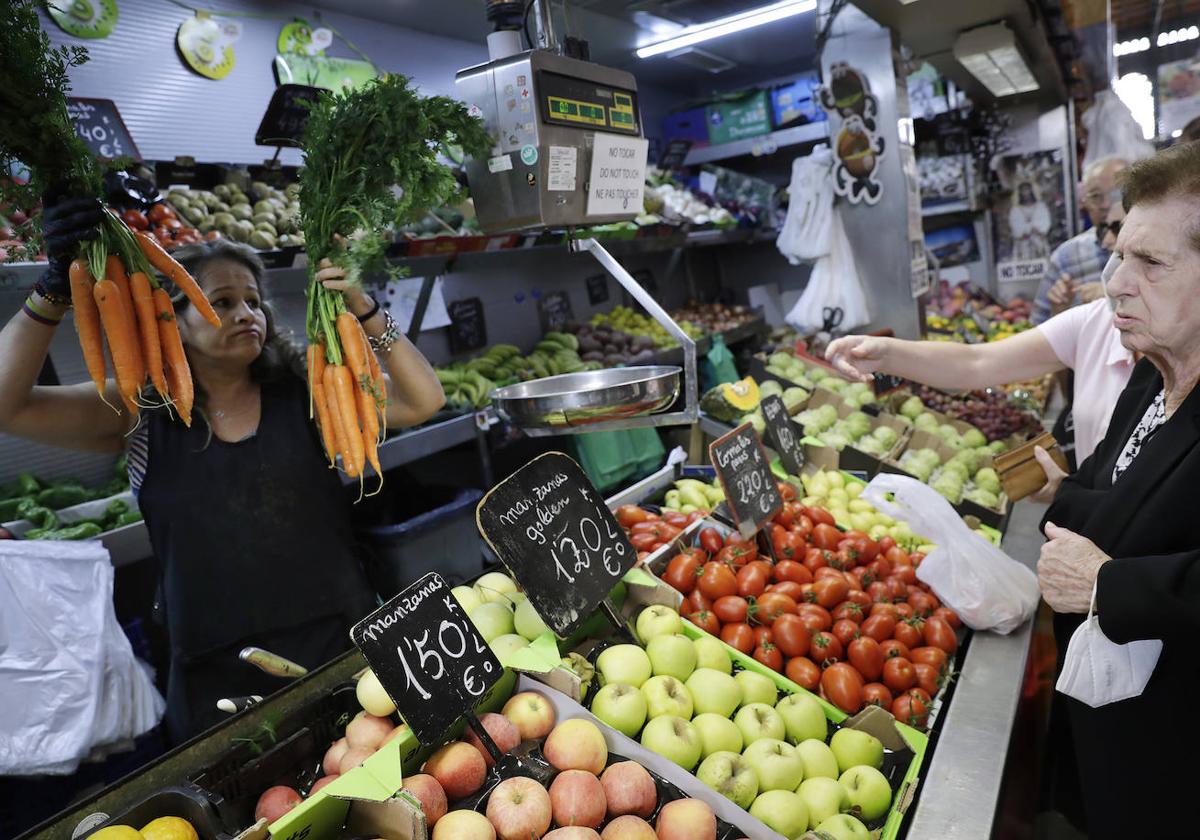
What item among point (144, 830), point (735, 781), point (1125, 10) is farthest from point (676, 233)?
point (1125, 10)

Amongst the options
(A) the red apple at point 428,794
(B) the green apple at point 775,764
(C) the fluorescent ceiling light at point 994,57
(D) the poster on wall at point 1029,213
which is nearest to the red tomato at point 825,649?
(B) the green apple at point 775,764

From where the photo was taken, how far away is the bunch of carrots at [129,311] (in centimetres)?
162

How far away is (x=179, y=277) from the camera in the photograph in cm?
188

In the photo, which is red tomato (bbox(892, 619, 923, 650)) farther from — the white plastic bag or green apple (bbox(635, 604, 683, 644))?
green apple (bbox(635, 604, 683, 644))

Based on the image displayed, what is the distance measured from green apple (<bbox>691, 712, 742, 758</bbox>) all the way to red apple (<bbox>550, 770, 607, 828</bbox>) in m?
0.33

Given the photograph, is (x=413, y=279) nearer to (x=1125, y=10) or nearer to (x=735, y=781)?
(x=735, y=781)

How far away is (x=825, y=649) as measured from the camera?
6.97ft

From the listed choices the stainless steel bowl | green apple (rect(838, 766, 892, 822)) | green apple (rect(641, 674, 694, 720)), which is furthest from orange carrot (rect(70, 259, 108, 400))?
green apple (rect(838, 766, 892, 822))

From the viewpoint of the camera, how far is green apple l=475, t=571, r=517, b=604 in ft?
6.58

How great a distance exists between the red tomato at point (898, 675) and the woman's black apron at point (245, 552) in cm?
157

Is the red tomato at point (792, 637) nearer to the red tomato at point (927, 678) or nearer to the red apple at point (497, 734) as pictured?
the red tomato at point (927, 678)

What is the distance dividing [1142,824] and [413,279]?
423 centimetres

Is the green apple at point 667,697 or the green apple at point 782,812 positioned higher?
the green apple at point 667,697

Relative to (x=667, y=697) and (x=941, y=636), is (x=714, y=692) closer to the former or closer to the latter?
(x=667, y=697)
